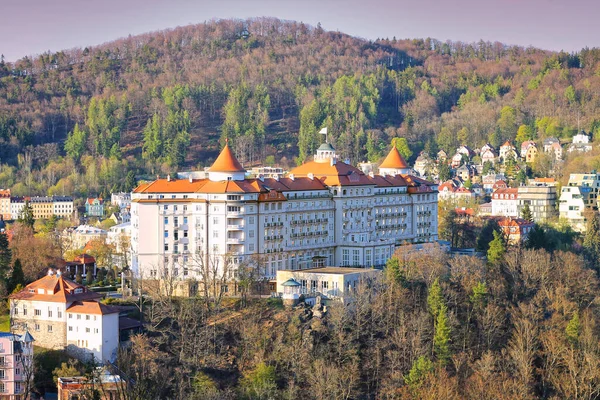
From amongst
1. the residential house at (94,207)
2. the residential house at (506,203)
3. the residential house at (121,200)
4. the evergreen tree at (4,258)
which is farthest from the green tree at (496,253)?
the residential house at (94,207)

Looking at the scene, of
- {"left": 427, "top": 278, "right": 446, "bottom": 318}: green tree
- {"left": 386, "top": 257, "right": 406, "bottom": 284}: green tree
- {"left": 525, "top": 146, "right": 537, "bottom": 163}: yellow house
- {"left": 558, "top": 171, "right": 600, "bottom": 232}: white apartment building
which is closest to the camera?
{"left": 427, "top": 278, "right": 446, "bottom": 318}: green tree

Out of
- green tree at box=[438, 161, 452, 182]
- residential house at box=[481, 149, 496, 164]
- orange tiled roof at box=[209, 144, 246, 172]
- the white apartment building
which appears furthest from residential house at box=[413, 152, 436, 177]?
orange tiled roof at box=[209, 144, 246, 172]

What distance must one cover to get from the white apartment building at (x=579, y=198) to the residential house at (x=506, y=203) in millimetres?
4217

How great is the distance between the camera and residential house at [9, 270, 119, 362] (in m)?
58.5

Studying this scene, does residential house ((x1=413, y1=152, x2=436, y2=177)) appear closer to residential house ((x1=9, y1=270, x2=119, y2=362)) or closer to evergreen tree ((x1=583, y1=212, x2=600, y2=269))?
evergreen tree ((x1=583, y1=212, x2=600, y2=269))

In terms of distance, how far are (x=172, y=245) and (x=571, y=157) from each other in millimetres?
69743

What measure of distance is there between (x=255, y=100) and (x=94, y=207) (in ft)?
116

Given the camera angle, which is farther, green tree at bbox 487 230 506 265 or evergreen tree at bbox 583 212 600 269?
evergreen tree at bbox 583 212 600 269

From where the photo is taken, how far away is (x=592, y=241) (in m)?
93.4

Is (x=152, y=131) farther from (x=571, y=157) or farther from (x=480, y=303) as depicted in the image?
(x=480, y=303)

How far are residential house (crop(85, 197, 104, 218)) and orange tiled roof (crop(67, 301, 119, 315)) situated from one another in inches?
2322

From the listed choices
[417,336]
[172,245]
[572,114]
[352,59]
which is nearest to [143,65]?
[352,59]

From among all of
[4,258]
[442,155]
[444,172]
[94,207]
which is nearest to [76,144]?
[94,207]

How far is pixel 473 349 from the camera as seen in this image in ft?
213
